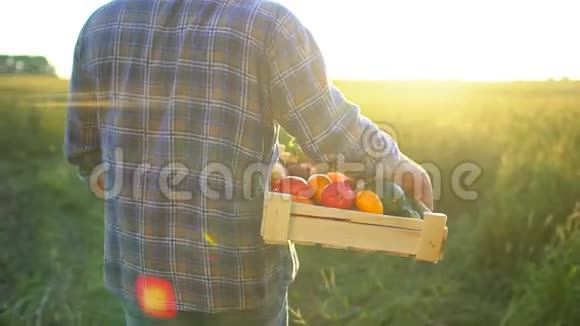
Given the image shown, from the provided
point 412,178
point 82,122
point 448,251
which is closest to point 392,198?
point 412,178

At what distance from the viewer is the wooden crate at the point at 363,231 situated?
1.45m

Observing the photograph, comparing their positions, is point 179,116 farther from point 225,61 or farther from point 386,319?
point 386,319

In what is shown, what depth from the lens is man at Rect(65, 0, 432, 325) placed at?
1.42 m

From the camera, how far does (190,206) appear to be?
1464mm

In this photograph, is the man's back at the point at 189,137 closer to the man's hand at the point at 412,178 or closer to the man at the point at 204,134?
the man at the point at 204,134

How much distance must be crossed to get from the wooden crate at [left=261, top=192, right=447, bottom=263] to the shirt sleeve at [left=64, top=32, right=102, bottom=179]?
1.63ft

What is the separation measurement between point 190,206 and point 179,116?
0.18 metres

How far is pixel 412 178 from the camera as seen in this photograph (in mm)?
1556

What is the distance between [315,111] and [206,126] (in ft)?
0.70

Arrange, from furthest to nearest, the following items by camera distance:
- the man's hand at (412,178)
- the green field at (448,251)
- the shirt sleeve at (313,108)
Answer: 1. the green field at (448,251)
2. the man's hand at (412,178)
3. the shirt sleeve at (313,108)

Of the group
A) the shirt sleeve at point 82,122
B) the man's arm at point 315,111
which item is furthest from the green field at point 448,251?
the man's arm at point 315,111

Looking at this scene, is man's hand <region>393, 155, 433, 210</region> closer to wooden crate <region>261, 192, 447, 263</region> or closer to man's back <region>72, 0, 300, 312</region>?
wooden crate <region>261, 192, 447, 263</region>

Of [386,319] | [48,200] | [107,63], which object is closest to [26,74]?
[48,200]

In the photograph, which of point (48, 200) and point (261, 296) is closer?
point (261, 296)
